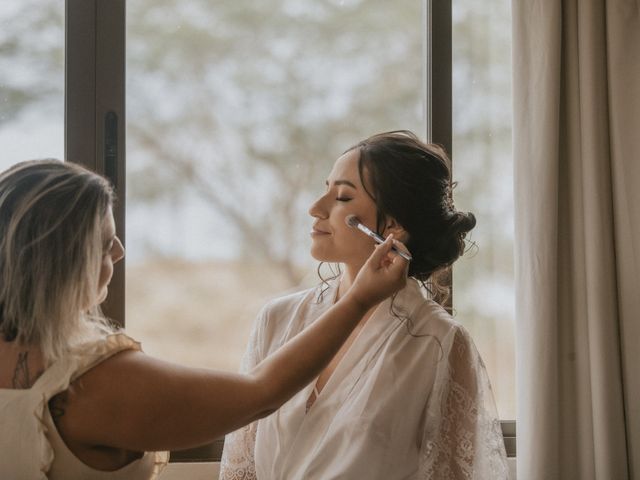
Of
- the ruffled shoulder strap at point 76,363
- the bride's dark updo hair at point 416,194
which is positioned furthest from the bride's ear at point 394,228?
the ruffled shoulder strap at point 76,363

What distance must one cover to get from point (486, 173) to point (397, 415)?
0.99 m

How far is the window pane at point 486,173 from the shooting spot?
7.28ft

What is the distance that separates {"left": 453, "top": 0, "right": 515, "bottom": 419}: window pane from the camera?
2.22 m

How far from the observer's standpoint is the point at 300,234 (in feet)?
7.04

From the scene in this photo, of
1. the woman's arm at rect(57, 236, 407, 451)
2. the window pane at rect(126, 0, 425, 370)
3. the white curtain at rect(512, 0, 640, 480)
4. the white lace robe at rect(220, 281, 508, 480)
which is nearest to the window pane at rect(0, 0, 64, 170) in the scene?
the window pane at rect(126, 0, 425, 370)

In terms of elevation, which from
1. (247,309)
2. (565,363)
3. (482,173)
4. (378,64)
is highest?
(378,64)

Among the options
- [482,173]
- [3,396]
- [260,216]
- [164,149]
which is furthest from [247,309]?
[3,396]

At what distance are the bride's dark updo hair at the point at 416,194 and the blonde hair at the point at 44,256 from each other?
745mm

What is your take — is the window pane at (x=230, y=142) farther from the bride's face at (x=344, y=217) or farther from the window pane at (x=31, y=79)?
the bride's face at (x=344, y=217)

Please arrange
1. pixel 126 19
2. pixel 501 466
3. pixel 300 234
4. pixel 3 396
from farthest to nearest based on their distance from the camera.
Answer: pixel 300 234 < pixel 126 19 < pixel 501 466 < pixel 3 396

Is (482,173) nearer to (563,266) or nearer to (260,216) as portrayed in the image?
(563,266)

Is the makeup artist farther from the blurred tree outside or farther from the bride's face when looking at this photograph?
the blurred tree outside

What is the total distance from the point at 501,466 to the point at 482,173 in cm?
98

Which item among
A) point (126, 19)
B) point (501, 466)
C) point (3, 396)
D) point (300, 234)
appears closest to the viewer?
point (3, 396)
